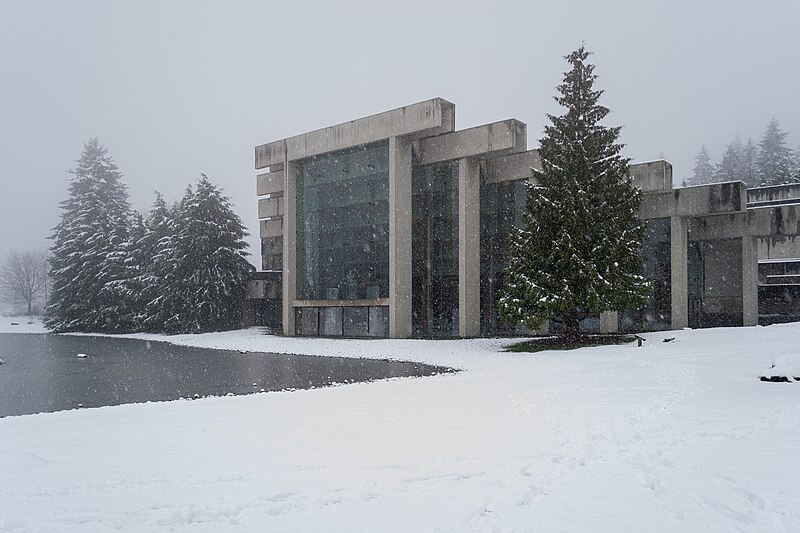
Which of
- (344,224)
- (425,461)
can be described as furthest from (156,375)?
(344,224)

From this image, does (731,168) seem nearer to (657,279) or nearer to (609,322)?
(657,279)

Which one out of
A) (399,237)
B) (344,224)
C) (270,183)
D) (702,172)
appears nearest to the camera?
(399,237)

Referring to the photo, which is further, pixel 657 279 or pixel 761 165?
pixel 761 165

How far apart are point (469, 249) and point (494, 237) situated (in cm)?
257

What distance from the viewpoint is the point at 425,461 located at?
7961mm

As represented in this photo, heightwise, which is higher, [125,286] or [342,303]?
[125,286]

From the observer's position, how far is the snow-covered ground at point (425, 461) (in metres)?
5.93

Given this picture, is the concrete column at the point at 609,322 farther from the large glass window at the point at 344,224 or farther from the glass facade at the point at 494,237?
the large glass window at the point at 344,224

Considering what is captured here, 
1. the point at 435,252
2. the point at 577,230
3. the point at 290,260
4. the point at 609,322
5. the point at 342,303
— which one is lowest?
the point at 609,322

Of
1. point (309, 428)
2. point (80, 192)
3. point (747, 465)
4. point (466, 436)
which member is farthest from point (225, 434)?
point (80, 192)

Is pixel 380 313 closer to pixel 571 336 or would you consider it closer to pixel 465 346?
pixel 465 346

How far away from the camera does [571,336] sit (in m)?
27.2

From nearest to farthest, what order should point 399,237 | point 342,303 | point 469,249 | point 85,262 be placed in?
Result: point 469,249
point 399,237
point 342,303
point 85,262

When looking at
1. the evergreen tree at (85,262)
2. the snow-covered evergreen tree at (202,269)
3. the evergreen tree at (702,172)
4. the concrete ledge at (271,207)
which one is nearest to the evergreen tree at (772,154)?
the evergreen tree at (702,172)
